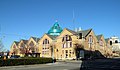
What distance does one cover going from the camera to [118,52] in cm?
10638

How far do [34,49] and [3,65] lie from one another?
167 ft

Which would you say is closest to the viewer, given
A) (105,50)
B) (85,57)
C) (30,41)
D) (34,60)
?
(34,60)

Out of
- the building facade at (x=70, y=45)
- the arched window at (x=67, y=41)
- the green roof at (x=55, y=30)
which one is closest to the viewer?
the building facade at (x=70, y=45)

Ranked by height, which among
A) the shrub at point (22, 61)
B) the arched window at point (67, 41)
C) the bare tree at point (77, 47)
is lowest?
the shrub at point (22, 61)

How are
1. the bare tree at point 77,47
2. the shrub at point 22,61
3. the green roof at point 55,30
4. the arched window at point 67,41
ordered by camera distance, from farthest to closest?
the green roof at point 55,30 → the arched window at point 67,41 → the bare tree at point 77,47 → the shrub at point 22,61

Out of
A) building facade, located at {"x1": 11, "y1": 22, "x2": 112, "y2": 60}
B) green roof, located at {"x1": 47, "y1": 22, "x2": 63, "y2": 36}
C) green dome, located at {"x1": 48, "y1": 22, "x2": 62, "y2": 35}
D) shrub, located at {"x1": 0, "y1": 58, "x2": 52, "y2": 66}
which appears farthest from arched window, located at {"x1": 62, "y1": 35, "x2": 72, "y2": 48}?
shrub, located at {"x1": 0, "y1": 58, "x2": 52, "y2": 66}

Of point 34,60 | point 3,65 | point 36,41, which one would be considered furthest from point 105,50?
point 3,65

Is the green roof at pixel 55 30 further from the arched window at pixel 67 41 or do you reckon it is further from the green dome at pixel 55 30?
the arched window at pixel 67 41

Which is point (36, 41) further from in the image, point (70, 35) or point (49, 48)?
point (70, 35)

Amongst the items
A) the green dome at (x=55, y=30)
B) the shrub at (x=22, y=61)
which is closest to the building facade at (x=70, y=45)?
the green dome at (x=55, y=30)

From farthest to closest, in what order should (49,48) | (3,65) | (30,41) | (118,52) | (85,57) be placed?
(118,52) < (30,41) < (49,48) < (85,57) < (3,65)

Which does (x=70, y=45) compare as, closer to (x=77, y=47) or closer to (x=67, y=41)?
(x=67, y=41)

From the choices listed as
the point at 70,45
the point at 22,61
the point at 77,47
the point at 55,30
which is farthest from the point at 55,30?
the point at 22,61

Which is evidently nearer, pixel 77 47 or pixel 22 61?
pixel 22 61
